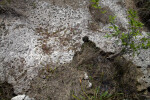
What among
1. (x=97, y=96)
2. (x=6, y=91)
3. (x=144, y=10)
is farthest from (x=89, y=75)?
(x=144, y=10)

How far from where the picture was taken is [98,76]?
252 cm

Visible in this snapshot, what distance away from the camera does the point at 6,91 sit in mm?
2262

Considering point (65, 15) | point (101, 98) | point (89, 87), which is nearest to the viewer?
point (101, 98)

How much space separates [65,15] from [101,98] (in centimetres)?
209

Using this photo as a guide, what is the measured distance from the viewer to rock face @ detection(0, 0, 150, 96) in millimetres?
2440

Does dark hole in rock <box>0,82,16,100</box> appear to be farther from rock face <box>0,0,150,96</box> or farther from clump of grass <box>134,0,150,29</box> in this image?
clump of grass <box>134,0,150,29</box>

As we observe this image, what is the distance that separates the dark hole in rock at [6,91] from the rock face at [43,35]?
0.28 feet

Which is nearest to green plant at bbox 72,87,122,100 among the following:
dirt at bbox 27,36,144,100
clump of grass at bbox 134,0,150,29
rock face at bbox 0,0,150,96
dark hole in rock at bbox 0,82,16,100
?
dirt at bbox 27,36,144,100

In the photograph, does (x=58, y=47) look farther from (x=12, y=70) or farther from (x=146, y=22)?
(x=146, y=22)

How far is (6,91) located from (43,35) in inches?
52.7

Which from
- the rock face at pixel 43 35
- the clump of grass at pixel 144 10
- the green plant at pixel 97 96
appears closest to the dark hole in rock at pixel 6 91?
the rock face at pixel 43 35

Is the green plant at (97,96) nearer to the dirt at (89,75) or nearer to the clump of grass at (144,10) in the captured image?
the dirt at (89,75)

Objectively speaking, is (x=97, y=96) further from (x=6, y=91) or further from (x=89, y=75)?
(x=6, y=91)

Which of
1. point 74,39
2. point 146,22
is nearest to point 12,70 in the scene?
point 74,39
